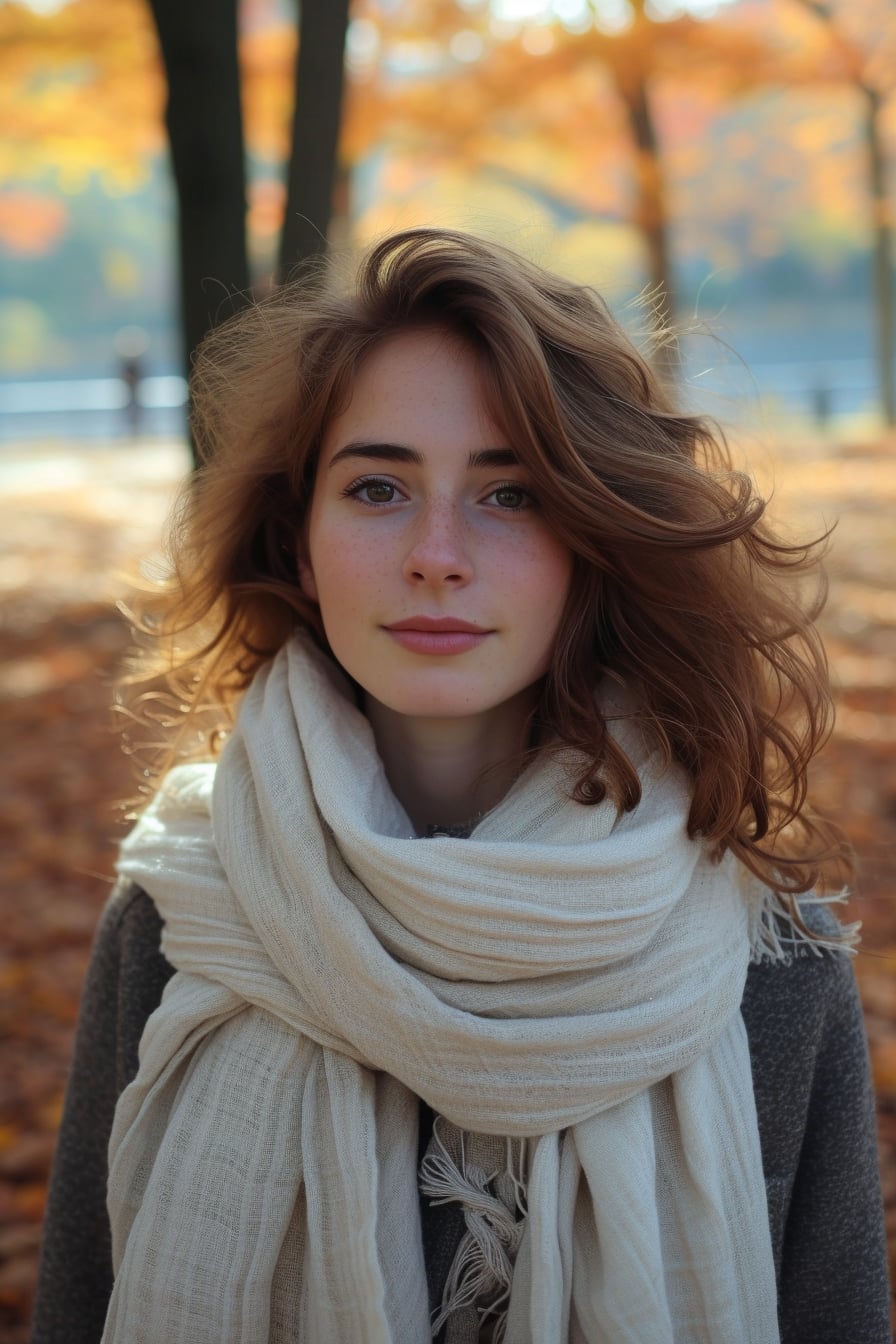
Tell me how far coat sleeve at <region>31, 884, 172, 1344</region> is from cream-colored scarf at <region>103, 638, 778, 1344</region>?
0.24 meters

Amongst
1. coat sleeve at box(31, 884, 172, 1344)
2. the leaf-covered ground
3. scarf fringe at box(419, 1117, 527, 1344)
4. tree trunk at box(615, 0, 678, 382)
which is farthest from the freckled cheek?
tree trunk at box(615, 0, 678, 382)

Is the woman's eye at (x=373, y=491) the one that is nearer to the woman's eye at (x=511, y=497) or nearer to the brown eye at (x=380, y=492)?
the brown eye at (x=380, y=492)

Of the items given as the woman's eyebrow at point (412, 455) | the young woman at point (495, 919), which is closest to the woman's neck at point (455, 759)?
the young woman at point (495, 919)

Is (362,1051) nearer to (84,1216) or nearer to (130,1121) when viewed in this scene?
(130,1121)

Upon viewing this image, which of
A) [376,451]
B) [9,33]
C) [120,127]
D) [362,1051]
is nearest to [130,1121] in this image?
[362,1051]

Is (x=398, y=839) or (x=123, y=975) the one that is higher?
(x=398, y=839)

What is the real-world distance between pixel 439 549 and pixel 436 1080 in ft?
2.32

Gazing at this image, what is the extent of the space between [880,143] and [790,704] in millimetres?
14276

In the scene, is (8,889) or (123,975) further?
(8,889)

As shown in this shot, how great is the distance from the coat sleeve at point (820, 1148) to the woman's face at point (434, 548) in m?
0.63

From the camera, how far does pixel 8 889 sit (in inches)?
195

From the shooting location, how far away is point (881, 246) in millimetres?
16562

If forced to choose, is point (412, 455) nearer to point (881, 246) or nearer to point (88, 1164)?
point (88, 1164)

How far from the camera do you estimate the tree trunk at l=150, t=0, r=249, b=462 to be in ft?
14.7
